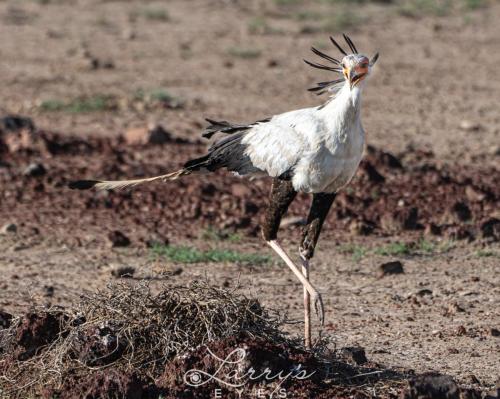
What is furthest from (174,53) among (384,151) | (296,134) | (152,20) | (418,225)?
(296,134)

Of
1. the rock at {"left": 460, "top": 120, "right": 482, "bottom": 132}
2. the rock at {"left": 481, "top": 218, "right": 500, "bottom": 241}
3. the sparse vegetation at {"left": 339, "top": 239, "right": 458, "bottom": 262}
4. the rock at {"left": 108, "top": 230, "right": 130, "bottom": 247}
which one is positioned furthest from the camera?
the rock at {"left": 460, "top": 120, "right": 482, "bottom": 132}

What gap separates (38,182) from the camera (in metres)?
9.42

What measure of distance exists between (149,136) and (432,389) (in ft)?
20.5

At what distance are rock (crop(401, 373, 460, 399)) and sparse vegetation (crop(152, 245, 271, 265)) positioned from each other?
2996mm

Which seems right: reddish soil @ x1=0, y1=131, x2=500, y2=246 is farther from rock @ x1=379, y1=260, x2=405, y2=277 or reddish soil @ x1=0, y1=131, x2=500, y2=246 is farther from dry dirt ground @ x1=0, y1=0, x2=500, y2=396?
rock @ x1=379, y1=260, x2=405, y2=277

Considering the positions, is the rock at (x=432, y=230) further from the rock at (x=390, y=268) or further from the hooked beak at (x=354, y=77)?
the hooked beak at (x=354, y=77)

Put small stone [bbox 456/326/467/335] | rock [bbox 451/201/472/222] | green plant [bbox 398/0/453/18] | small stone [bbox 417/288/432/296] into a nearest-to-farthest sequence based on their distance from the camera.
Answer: small stone [bbox 456/326/467/335] < small stone [bbox 417/288/432/296] < rock [bbox 451/201/472/222] < green plant [bbox 398/0/453/18]

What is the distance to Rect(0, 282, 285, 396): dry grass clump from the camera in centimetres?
524

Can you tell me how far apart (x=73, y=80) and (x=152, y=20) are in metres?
3.59

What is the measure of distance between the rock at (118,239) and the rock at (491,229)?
8.44 ft

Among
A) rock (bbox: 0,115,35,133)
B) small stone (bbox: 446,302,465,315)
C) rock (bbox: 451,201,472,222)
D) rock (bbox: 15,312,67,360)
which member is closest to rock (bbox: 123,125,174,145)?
rock (bbox: 0,115,35,133)

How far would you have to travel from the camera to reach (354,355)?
18.4ft

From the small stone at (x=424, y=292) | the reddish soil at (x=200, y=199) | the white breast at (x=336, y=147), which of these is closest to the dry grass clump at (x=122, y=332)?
the white breast at (x=336, y=147)

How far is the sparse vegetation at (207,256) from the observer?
7645 millimetres
